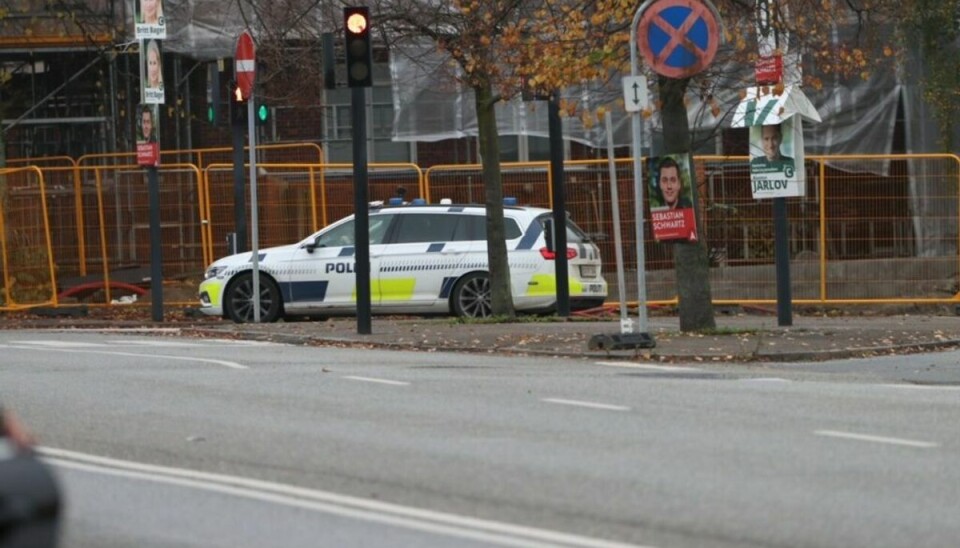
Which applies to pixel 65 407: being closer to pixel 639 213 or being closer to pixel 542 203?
pixel 639 213

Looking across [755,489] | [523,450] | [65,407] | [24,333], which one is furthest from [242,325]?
[755,489]

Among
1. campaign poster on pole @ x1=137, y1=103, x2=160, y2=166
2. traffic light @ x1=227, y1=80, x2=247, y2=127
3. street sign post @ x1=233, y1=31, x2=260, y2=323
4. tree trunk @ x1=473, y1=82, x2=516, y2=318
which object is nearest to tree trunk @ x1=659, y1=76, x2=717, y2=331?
tree trunk @ x1=473, y1=82, x2=516, y2=318

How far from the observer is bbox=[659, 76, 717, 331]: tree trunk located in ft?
60.2

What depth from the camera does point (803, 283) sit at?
2505 cm

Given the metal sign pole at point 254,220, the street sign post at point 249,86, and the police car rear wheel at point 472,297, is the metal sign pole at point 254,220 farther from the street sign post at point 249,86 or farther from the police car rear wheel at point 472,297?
the police car rear wheel at point 472,297

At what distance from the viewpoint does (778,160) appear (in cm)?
1914

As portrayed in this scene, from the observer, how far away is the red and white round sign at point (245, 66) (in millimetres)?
23203

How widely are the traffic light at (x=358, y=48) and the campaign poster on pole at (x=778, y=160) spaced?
4.06 metres

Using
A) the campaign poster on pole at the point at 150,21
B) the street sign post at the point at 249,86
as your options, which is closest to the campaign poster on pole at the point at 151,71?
the campaign poster on pole at the point at 150,21

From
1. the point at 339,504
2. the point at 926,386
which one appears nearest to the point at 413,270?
the point at 926,386

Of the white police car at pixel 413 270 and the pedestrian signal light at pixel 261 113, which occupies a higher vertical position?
the pedestrian signal light at pixel 261 113

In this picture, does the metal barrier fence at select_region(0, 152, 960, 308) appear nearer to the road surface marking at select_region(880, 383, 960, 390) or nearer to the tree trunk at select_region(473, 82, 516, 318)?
the tree trunk at select_region(473, 82, 516, 318)

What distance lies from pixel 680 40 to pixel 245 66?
8.32 m

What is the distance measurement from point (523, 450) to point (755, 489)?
1686 mm
